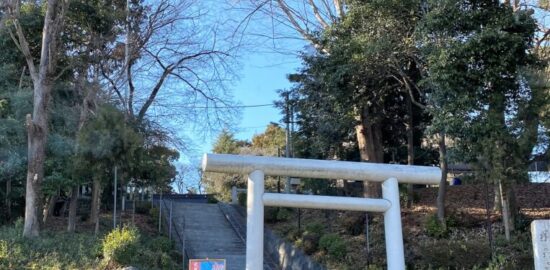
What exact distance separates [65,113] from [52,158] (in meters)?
1.91

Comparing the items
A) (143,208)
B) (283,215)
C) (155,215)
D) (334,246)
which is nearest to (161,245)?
(155,215)

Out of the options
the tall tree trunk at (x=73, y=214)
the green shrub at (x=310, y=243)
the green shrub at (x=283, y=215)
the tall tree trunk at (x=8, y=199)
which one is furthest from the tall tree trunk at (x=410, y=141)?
the tall tree trunk at (x=8, y=199)

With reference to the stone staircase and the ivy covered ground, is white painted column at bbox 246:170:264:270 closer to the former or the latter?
the ivy covered ground

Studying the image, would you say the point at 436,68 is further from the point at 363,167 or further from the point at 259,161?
the point at 259,161

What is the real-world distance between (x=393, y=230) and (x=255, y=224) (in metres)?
2.42

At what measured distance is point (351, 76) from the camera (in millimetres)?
18375

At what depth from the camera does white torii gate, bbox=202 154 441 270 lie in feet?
28.8

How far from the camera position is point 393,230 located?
9430 mm

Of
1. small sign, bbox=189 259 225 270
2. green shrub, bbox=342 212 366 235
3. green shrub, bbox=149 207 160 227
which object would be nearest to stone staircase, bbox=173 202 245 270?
green shrub, bbox=149 207 160 227

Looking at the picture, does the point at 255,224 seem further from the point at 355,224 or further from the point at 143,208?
the point at 143,208

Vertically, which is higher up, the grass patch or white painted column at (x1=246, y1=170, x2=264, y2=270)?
white painted column at (x1=246, y1=170, x2=264, y2=270)

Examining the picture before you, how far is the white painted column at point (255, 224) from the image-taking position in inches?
344

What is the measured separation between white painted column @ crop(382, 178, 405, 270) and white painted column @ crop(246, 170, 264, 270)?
2.20 m

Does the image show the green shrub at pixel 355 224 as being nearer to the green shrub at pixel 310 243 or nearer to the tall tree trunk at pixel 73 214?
the green shrub at pixel 310 243
